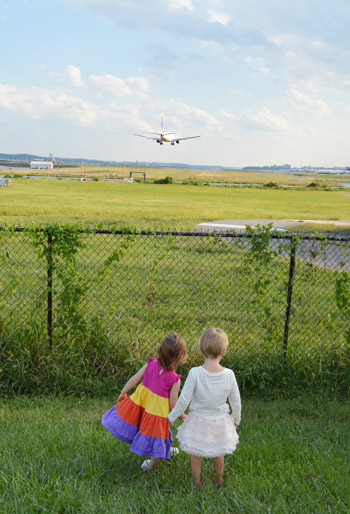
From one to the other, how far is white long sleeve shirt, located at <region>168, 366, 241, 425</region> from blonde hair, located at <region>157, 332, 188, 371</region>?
0.45 ft

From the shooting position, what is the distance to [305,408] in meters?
4.69

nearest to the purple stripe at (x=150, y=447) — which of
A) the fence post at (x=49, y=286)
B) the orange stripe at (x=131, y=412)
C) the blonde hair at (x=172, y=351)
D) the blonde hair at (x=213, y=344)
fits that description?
the orange stripe at (x=131, y=412)

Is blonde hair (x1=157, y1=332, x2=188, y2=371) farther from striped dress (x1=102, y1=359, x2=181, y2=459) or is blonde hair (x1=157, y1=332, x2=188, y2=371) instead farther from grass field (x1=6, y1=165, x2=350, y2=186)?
grass field (x1=6, y1=165, x2=350, y2=186)

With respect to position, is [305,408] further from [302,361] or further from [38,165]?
[38,165]

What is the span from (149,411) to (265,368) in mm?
2093

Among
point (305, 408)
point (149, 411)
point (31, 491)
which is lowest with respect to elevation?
point (305, 408)

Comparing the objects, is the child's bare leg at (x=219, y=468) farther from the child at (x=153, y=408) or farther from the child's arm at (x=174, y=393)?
the child's arm at (x=174, y=393)

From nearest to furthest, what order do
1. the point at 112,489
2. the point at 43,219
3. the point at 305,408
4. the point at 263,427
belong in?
1. the point at 112,489
2. the point at 263,427
3. the point at 305,408
4. the point at 43,219

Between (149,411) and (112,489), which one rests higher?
(149,411)

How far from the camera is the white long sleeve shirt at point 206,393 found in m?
3.10

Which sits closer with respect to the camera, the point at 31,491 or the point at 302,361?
the point at 31,491

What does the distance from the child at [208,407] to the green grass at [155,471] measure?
0.24 metres

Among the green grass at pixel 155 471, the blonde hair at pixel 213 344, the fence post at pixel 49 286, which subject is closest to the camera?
the green grass at pixel 155 471

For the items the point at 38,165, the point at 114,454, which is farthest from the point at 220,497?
the point at 38,165
